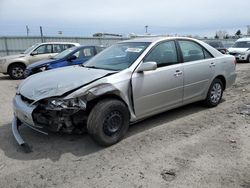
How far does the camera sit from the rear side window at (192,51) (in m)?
4.97

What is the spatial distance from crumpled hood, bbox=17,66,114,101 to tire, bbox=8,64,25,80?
7661 mm

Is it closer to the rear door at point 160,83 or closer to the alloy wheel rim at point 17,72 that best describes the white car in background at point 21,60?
the alloy wheel rim at point 17,72

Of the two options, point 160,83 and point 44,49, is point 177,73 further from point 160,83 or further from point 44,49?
point 44,49

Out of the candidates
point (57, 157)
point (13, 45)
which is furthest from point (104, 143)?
point (13, 45)

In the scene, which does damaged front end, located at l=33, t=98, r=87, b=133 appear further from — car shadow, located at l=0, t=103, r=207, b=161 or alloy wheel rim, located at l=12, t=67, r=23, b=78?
alloy wheel rim, located at l=12, t=67, r=23, b=78

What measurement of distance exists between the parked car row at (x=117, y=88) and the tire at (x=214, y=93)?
10cm

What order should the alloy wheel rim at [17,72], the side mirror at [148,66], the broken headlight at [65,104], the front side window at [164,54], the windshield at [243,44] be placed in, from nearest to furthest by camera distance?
the broken headlight at [65,104]
the side mirror at [148,66]
the front side window at [164,54]
the alloy wheel rim at [17,72]
the windshield at [243,44]

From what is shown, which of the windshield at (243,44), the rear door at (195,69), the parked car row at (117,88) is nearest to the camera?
the parked car row at (117,88)

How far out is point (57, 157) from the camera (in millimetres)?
3574


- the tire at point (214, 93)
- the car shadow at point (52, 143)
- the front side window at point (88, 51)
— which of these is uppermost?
the front side window at point (88, 51)

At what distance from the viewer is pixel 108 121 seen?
381cm

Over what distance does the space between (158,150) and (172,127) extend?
3.18 feet

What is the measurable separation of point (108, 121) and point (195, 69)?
2243 mm

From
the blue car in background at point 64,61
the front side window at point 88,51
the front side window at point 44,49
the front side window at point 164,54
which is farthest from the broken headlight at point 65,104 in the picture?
the front side window at point 44,49
